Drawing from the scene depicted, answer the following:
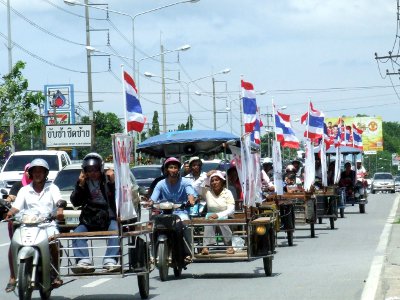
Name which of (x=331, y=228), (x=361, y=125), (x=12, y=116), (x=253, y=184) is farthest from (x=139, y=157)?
(x=361, y=125)

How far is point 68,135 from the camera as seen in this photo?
5647 cm

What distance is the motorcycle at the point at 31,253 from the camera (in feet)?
38.3

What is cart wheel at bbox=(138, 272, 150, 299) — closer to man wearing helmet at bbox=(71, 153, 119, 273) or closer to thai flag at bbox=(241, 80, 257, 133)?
man wearing helmet at bbox=(71, 153, 119, 273)

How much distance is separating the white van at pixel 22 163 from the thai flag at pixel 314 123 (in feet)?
26.2

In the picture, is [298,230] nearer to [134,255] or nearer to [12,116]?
[134,255]

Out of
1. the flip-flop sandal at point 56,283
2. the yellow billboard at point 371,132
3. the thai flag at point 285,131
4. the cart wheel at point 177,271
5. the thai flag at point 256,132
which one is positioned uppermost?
the yellow billboard at point 371,132

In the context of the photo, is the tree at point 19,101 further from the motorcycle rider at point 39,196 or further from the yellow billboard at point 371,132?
the yellow billboard at point 371,132

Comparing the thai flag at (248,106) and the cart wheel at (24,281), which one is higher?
the thai flag at (248,106)

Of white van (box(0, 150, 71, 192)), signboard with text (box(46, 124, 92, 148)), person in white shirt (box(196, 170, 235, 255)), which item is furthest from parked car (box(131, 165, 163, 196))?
person in white shirt (box(196, 170, 235, 255))

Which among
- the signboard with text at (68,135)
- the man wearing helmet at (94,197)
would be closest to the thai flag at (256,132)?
the man wearing helmet at (94,197)

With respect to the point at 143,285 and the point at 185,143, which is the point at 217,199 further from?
the point at 185,143

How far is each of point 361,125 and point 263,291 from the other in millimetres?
105528

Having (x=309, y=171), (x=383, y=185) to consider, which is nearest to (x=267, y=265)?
(x=309, y=171)

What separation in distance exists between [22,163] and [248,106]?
49.8 ft
